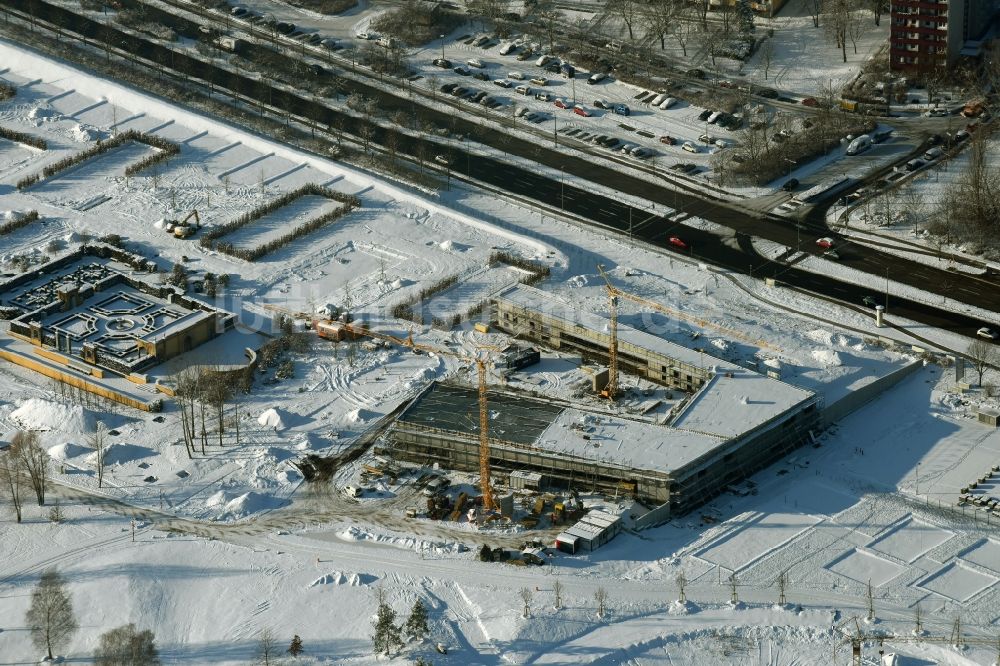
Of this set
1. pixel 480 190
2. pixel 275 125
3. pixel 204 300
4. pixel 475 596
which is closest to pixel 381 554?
pixel 475 596

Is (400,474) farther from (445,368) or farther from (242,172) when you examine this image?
(242,172)

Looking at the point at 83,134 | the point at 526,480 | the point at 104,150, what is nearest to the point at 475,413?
the point at 526,480

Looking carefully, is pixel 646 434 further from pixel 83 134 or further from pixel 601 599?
pixel 83 134

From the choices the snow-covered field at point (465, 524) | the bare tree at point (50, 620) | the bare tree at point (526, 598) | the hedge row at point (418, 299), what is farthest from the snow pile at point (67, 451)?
the bare tree at point (526, 598)

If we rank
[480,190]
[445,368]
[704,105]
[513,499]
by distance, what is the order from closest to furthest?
[513,499] → [445,368] → [480,190] → [704,105]

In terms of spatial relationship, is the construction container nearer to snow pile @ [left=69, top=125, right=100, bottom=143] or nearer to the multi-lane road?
the multi-lane road

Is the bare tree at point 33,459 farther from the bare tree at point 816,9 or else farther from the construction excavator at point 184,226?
the bare tree at point 816,9
